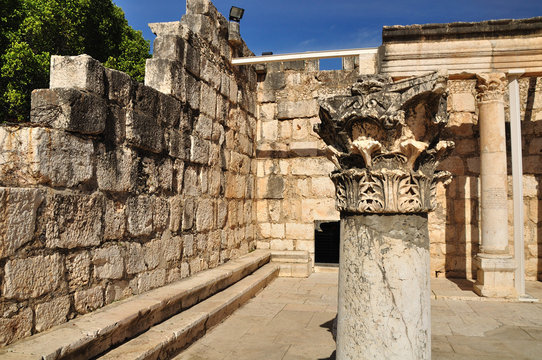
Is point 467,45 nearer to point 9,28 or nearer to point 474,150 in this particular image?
point 474,150

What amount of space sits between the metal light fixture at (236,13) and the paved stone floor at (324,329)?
4977 millimetres

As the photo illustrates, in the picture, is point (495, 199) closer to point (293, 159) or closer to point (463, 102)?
point (463, 102)

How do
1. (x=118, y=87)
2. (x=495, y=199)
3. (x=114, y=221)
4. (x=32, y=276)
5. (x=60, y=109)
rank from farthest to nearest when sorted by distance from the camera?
(x=495, y=199) → (x=118, y=87) → (x=114, y=221) → (x=60, y=109) → (x=32, y=276)

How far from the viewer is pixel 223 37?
25.6 ft

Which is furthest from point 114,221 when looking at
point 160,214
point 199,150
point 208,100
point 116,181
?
point 208,100

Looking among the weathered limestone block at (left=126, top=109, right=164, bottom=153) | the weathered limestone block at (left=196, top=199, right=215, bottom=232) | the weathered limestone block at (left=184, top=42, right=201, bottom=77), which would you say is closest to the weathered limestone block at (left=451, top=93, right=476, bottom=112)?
the weathered limestone block at (left=184, top=42, right=201, bottom=77)

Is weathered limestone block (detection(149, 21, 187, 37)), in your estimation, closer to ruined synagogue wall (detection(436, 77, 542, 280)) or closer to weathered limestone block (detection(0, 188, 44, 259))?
weathered limestone block (detection(0, 188, 44, 259))

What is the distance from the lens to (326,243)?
964 centimetres

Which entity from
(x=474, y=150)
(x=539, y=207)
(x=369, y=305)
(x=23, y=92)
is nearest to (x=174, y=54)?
(x=369, y=305)

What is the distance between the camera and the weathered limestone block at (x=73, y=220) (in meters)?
3.69

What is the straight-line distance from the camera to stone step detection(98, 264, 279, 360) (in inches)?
148

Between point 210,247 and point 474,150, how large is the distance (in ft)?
18.1

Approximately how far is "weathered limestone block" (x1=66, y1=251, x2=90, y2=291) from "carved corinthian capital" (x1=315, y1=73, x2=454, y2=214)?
243cm

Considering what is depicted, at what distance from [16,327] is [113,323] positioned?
0.72 m
